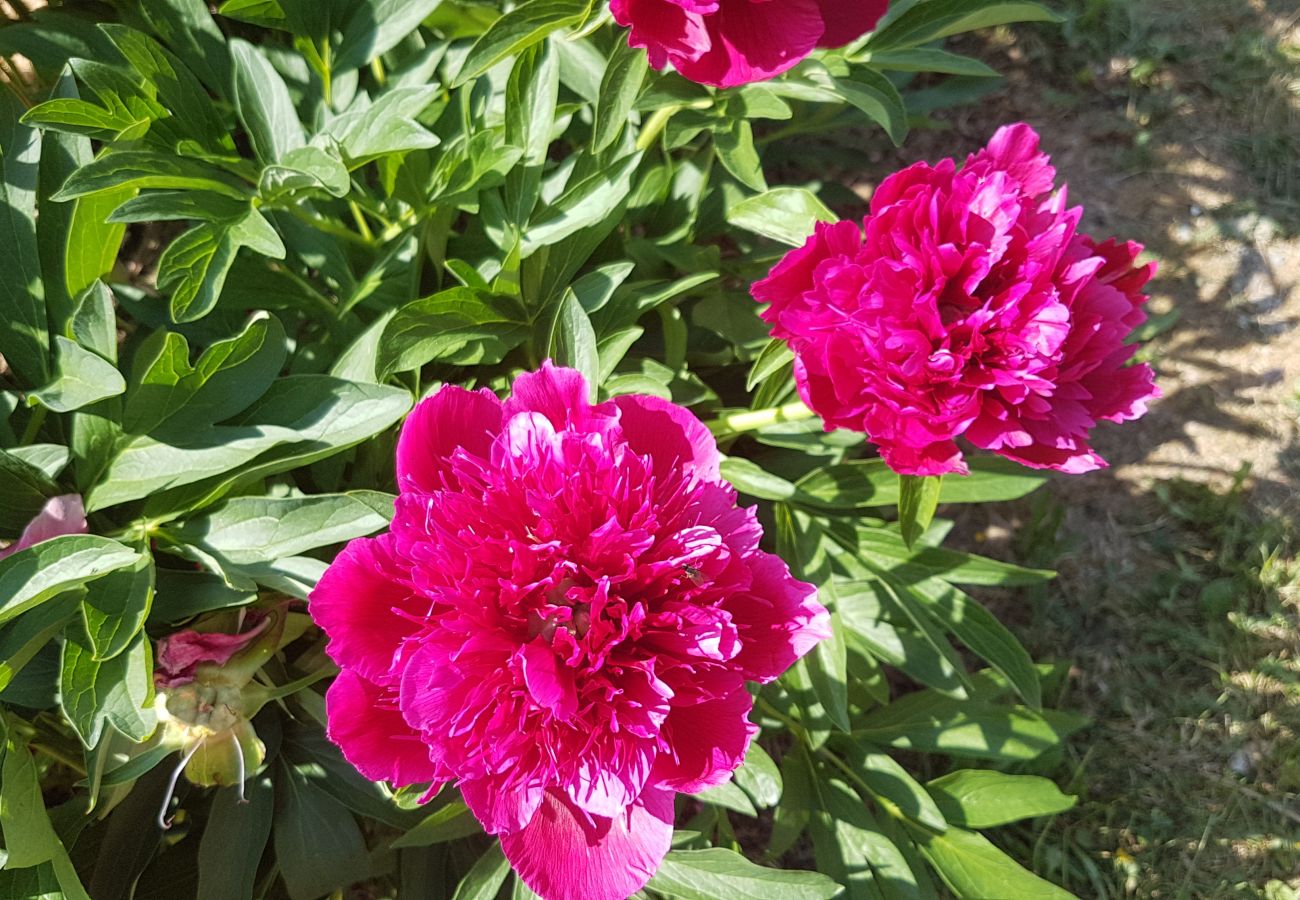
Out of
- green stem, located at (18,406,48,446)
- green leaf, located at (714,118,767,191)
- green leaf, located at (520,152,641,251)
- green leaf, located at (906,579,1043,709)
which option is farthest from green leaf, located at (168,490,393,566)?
green leaf, located at (906,579,1043,709)

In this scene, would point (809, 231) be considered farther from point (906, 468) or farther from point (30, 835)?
point (30, 835)

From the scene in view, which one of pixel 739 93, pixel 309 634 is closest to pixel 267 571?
pixel 309 634

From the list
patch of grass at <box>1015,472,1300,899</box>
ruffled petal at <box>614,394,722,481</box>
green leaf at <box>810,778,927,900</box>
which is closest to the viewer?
ruffled petal at <box>614,394,722,481</box>

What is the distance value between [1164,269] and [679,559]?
5.52 ft

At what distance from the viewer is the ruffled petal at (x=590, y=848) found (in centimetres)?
82

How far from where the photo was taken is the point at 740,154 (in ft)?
3.84

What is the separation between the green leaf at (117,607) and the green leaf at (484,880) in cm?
42

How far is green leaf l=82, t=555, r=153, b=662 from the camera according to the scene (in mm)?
890

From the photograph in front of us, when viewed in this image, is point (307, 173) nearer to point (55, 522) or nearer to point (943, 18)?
point (55, 522)

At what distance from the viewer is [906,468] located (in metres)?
0.94

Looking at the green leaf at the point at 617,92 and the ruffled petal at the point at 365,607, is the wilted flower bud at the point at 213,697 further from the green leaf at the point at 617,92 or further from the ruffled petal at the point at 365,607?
the green leaf at the point at 617,92

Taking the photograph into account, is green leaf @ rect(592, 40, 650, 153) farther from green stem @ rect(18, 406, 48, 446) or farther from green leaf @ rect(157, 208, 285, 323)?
green stem @ rect(18, 406, 48, 446)

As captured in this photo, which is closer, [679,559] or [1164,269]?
[679,559]

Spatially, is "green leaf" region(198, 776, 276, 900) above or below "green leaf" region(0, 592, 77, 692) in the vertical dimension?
below
